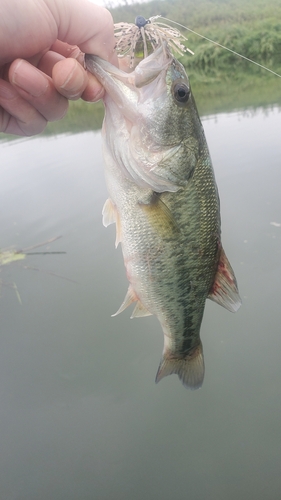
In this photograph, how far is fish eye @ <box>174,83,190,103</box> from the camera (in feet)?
4.30

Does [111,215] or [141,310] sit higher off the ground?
[111,215]

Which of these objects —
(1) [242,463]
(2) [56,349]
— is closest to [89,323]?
(2) [56,349]

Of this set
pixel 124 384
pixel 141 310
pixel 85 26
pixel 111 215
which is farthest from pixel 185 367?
pixel 124 384

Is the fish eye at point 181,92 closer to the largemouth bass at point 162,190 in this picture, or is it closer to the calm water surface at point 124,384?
the largemouth bass at point 162,190

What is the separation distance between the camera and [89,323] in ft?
13.2

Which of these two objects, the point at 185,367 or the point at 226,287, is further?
the point at 185,367

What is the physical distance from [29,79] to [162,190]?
2.06ft

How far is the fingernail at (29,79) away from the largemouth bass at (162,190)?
7.3 inches

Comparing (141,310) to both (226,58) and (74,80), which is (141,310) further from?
(226,58)

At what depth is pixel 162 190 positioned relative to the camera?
140 centimetres

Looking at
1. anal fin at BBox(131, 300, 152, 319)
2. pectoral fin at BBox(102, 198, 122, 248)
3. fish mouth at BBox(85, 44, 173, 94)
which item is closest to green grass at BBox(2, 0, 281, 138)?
fish mouth at BBox(85, 44, 173, 94)

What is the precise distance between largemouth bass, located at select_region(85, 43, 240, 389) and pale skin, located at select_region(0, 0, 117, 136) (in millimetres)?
110

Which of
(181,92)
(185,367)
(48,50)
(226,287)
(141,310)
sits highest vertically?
(48,50)

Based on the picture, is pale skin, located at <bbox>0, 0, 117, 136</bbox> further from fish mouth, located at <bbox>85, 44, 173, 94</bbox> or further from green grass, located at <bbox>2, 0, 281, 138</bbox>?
green grass, located at <bbox>2, 0, 281, 138</bbox>
